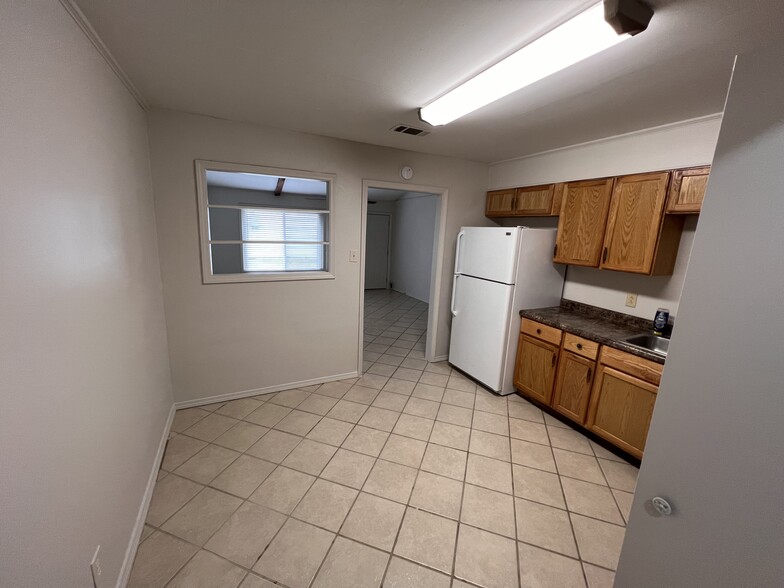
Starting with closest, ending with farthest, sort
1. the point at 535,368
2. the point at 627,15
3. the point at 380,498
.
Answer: the point at 627,15 < the point at 380,498 < the point at 535,368

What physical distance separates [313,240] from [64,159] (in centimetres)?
193

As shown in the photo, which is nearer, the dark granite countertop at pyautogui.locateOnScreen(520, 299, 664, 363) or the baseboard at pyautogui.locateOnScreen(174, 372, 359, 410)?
the dark granite countertop at pyautogui.locateOnScreen(520, 299, 664, 363)

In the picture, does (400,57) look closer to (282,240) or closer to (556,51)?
(556,51)

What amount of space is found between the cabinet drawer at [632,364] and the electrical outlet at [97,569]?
9.42 feet

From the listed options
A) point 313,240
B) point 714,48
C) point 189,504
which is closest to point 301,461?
point 189,504

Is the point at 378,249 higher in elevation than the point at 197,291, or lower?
higher

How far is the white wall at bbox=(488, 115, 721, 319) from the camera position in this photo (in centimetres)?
206

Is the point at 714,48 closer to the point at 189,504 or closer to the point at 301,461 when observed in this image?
the point at 301,461

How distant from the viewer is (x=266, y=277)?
2.74 meters

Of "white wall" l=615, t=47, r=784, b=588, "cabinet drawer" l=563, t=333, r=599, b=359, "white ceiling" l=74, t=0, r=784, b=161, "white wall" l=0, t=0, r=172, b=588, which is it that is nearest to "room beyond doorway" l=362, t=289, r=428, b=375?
"cabinet drawer" l=563, t=333, r=599, b=359

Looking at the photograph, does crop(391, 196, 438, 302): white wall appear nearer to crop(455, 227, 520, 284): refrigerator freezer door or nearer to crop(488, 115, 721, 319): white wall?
crop(455, 227, 520, 284): refrigerator freezer door

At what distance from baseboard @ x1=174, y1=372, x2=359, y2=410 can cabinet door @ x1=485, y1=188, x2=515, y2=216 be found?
2405mm

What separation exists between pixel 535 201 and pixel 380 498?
287 centimetres

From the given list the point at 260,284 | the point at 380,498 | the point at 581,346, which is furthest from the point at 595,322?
the point at 260,284
